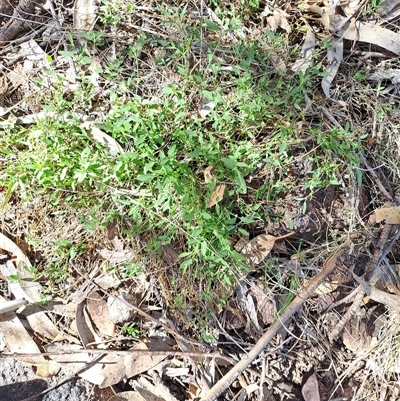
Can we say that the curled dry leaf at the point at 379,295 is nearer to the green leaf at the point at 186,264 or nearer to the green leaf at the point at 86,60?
the green leaf at the point at 186,264

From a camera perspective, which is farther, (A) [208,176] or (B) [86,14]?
(B) [86,14]

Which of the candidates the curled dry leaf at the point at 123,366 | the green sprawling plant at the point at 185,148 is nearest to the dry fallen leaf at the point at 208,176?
the green sprawling plant at the point at 185,148

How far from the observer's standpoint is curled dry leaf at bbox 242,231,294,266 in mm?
2148

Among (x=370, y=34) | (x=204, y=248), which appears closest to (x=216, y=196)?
(x=204, y=248)

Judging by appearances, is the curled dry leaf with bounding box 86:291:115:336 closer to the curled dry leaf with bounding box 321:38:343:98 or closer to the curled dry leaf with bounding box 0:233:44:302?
the curled dry leaf with bounding box 0:233:44:302

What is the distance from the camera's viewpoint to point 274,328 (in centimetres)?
214

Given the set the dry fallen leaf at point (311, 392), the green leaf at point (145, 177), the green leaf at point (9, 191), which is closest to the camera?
the green leaf at point (145, 177)

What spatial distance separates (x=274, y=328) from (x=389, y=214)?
763 mm

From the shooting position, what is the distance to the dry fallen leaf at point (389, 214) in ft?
7.21

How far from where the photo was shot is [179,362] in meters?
2.18

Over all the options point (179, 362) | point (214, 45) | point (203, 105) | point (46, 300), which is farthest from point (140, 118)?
point (179, 362)

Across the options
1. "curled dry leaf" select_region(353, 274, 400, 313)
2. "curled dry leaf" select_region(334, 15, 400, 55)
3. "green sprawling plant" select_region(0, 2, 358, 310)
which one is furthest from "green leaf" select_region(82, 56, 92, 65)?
"curled dry leaf" select_region(353, 274, 400, 313)

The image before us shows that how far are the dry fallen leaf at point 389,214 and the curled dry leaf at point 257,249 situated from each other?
43 cm

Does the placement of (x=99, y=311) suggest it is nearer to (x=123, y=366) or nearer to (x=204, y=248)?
(x=123, y=366)
